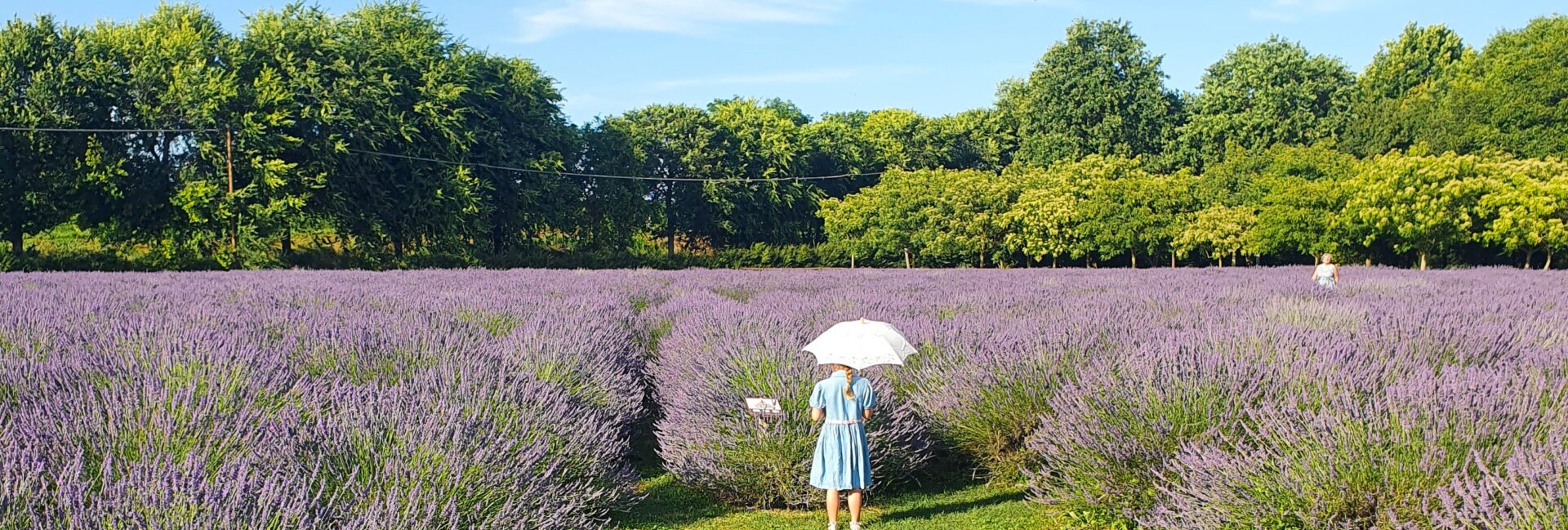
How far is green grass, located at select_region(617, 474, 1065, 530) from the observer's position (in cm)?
573

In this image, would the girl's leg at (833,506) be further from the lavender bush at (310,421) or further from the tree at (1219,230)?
the tree at (1219,230)

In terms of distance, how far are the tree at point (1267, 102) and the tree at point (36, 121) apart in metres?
45.4

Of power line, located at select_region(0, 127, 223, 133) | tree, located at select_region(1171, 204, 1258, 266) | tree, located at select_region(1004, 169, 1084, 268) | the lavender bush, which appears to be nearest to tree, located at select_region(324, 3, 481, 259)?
power line, located at select_region(0, 127, 223, 133)

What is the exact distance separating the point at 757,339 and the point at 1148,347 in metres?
2.47

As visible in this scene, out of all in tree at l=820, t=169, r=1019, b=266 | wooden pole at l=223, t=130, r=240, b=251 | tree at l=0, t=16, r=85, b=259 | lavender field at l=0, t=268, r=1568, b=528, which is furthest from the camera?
tree at l=820, t=169, r=1019, b=266

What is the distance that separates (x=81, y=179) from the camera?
31859 millimetres

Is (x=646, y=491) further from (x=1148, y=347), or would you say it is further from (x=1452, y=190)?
(x=1452, y=190)

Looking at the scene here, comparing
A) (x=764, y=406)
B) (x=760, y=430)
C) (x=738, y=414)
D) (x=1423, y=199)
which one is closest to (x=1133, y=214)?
(x=1423, y=199)

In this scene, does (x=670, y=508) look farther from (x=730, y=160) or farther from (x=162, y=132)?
(x=730, y=160)

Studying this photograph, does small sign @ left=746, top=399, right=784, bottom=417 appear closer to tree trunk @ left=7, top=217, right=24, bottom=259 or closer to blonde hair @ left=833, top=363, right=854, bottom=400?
blonde hair @ left=833, top=363, right=854, bottom=400

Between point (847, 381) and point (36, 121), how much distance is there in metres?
34.3

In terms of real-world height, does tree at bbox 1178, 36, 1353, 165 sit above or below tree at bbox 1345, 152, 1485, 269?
above

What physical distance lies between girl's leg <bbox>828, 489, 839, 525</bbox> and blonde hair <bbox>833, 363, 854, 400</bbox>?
0.47 meters

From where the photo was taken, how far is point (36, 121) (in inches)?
1231
